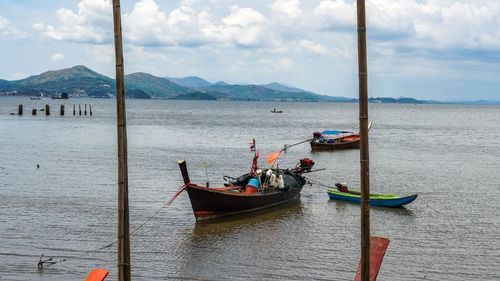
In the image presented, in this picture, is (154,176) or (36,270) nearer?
(36,270)

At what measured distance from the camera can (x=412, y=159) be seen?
57.6 meters

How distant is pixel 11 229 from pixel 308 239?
1274 cm

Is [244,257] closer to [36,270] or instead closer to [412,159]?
[36,270]

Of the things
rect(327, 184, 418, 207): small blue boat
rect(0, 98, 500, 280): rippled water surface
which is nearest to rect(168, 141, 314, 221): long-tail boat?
rect(0, 98, 500, 280): rippled water surface

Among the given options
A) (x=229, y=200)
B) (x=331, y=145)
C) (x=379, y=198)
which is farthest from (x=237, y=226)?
(x=331, y=145)

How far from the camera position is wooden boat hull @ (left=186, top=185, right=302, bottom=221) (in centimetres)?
2753

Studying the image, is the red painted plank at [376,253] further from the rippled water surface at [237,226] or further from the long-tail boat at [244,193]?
the long-tail boat at [244,193]

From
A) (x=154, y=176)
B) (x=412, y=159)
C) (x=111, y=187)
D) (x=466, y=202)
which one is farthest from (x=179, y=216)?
(x=412, y=159)

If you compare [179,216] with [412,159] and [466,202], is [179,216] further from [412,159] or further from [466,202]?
[412,159]

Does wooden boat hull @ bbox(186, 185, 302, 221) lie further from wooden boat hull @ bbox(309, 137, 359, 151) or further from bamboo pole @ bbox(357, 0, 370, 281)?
wooden boat hull @ bbox(309, 137, 359, 151)

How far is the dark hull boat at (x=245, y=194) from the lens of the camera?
90.7 ft

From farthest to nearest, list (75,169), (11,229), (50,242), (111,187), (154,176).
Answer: (75,169), (154,176), (111,187), (11,229), (50,242)

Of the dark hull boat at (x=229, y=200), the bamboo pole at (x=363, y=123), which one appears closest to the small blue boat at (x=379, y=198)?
the dark hull boat at (x=229, y=200)

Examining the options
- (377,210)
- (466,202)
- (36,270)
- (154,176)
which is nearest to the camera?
(36,270)
